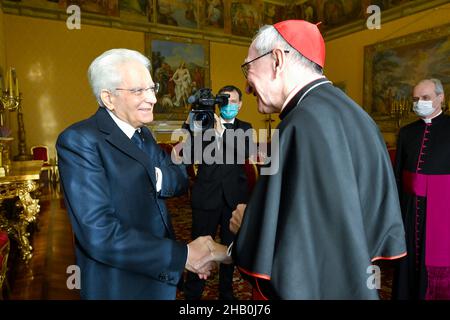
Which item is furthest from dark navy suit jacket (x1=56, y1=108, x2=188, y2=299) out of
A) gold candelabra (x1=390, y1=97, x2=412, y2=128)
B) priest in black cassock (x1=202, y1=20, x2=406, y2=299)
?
gold candelabra (x1=390, y1=97, x2=412, y2=128)

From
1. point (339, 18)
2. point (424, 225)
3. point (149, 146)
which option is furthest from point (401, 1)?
point (149, 146)

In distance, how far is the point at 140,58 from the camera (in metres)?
1.53

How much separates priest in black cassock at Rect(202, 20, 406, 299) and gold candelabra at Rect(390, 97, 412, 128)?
31.7ft

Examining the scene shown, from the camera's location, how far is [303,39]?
1246 mm

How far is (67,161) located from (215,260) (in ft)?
2.67

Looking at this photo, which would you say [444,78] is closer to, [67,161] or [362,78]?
[362,78]

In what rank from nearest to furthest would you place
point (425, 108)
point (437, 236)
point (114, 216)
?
point (114, 216), point (437, 236), point (425, 108)

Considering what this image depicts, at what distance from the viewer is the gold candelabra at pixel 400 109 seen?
9.76 m

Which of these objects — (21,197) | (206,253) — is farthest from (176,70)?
(206,253)

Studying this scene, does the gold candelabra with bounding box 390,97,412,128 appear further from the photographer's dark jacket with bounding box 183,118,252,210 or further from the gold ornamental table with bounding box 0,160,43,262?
the gold ornamental table with bounding box 0,160,43,262

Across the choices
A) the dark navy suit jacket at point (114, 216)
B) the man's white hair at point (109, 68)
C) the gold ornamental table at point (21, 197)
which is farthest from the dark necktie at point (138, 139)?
the gold ornamental table at point (21, 197)

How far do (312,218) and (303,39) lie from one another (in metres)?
0.66

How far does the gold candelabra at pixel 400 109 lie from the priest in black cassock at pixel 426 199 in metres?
7.31

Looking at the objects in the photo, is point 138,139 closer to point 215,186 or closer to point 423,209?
point 215,186
